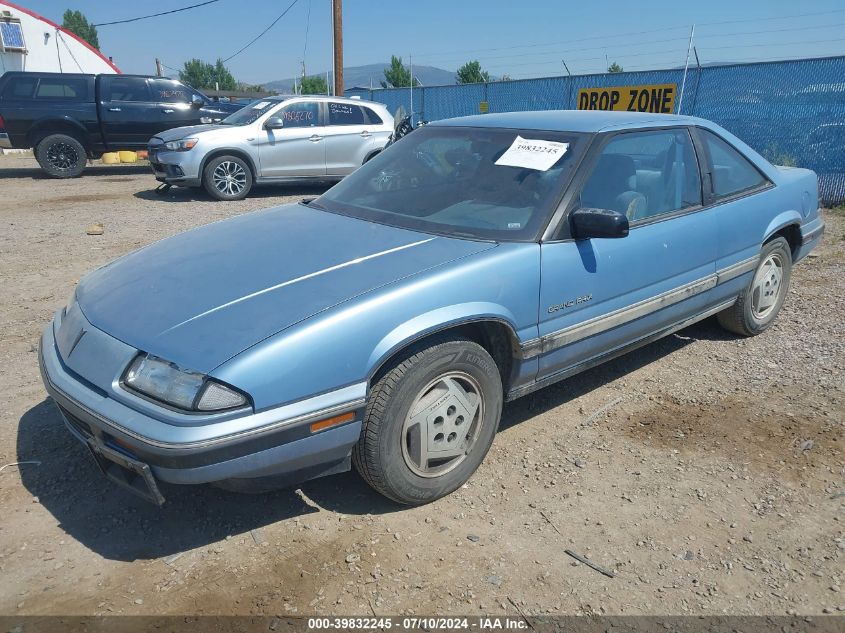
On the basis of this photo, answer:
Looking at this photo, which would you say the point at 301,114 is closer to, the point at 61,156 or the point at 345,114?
the point at 345,114

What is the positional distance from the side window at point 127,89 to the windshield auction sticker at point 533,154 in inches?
471

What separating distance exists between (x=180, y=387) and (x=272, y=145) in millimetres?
8800

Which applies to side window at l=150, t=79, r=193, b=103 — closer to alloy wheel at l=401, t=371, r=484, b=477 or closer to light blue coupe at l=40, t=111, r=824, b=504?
light blue coupe at l=40, t=111, r=824, b=504

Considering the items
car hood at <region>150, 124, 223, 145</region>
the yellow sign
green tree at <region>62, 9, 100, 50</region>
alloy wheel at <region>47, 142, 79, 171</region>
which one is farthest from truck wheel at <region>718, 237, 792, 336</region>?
green tree at <region>62, 9, 100, 50</region>

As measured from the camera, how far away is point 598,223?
119 inches

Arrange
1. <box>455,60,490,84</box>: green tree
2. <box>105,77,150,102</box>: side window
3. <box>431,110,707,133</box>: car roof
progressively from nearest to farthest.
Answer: <box>431,110,707,133</box>: car roof < <box>105,77,150,102</box>: side window < <box>455,60,490,84</box>: green tree

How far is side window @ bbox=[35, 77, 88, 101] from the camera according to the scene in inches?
491

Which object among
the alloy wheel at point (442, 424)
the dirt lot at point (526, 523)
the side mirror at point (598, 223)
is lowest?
the dirt lot at point (526, 523)

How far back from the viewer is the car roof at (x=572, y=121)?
3.53 metres

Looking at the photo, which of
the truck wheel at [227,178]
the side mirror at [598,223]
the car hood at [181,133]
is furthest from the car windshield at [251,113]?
the side mirror at [598,223]

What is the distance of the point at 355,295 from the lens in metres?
2.54

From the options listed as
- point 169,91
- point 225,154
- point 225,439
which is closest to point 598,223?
point 225,439

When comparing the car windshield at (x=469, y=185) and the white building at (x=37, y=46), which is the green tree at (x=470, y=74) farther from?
the car windshield at (x=469, y=185)

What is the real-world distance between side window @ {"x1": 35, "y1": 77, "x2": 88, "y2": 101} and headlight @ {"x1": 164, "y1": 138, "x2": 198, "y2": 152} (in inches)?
164
